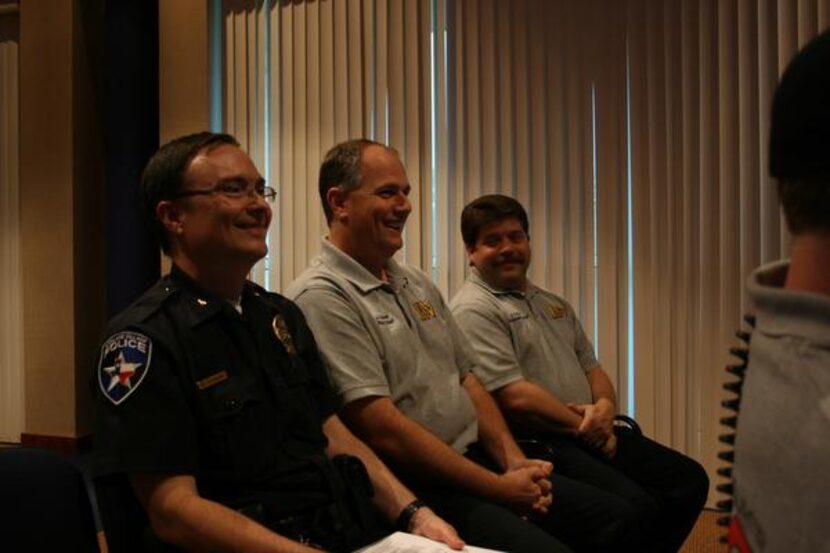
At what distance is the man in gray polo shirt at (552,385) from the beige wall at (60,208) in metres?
2.90

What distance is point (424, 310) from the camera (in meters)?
2.26

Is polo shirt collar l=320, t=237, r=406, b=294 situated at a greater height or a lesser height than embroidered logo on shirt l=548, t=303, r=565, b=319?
greater

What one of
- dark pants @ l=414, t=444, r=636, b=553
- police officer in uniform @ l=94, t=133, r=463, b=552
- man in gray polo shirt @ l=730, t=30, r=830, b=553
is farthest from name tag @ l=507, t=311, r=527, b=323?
man in gray polo shirt @ l=730, t=30, r=830, b=553

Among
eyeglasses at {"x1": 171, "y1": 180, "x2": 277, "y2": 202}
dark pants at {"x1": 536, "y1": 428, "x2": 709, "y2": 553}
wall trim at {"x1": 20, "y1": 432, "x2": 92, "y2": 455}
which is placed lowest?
wall trim at {"x1": 20, "y1": 432, "x2": 92, "y2": 455}

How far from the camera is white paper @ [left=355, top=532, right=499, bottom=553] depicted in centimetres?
163

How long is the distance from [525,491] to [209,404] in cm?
88

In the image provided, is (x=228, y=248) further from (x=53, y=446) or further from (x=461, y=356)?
(x=53, y=446)

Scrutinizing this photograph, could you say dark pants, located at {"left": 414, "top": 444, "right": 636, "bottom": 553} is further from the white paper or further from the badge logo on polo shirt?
the badge logo on polo shirt

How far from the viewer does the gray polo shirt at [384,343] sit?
6.51ft

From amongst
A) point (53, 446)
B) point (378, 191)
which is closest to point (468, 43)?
point (378, 191)

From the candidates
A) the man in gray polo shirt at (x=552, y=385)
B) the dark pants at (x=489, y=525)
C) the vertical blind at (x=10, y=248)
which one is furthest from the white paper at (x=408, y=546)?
the vertical blind at (x=10, y=248)

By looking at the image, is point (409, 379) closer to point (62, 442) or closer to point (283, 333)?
point (283, 333)

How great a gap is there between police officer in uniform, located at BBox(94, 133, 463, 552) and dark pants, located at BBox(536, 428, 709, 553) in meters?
0.73

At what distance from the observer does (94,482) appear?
1.47 meters
